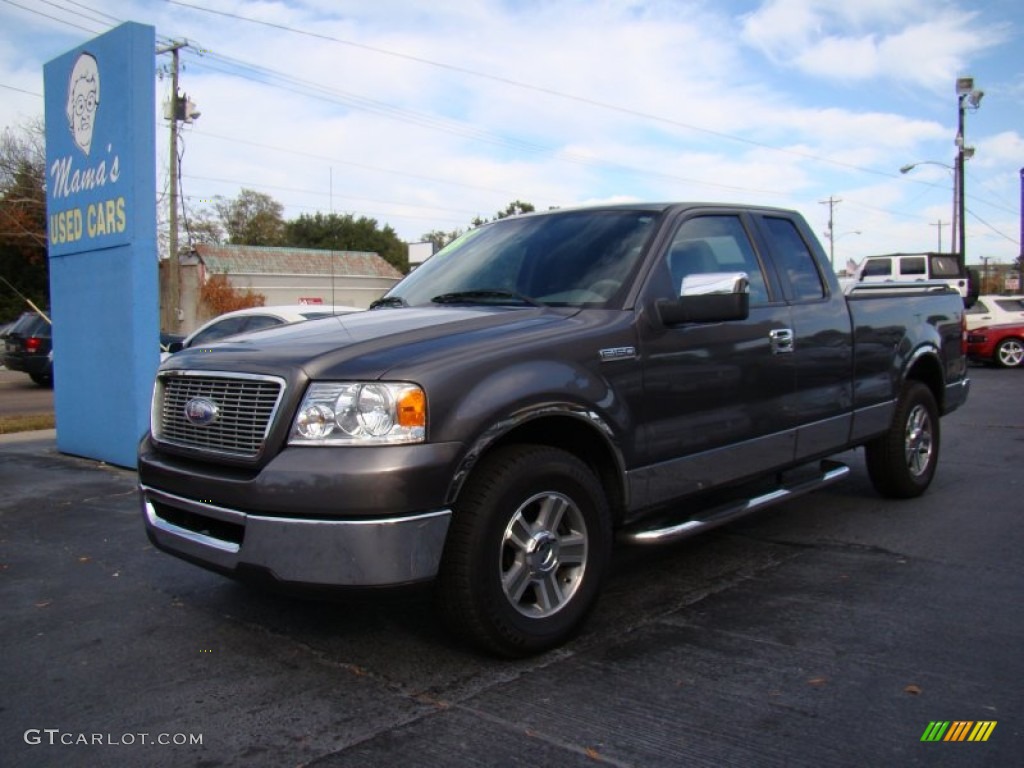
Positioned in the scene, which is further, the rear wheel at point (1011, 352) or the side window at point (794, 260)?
the rear wheel at point (1011, 352)

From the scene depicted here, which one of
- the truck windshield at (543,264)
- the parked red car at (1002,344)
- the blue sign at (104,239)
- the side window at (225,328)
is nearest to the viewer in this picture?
the truck windshield at (543,264)

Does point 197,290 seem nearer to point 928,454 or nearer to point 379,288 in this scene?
point 379,288

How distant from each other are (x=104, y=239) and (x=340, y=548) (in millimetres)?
6325

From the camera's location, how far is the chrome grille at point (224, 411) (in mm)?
3307

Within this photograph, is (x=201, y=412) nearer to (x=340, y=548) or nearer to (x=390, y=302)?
(x=340, y=548)

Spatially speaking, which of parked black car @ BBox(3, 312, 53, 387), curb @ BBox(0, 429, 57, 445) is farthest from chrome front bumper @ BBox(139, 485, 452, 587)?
parked black car @ BBox(3, 312, 53, 387)

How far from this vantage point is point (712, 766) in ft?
8.89

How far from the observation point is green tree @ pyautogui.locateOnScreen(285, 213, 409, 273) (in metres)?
70.0

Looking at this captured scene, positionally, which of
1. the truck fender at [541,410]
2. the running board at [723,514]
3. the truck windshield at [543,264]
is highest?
the truck windshield at [543,264]

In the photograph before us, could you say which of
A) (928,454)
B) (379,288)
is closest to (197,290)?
(379,288)

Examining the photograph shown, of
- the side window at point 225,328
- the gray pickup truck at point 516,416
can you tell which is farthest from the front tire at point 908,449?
the side window at point 225,328

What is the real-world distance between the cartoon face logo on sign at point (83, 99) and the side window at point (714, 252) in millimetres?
6190

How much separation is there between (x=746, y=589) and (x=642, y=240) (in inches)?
70.7

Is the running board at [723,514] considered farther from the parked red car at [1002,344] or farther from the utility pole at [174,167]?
the utility pole at [174,167]
